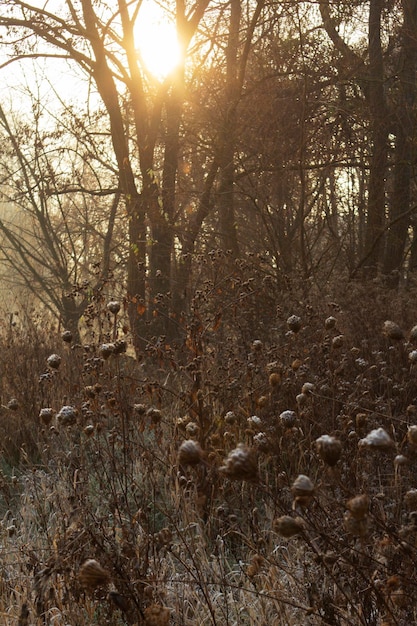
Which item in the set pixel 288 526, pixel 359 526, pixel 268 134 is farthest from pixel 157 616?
pixel 268 134

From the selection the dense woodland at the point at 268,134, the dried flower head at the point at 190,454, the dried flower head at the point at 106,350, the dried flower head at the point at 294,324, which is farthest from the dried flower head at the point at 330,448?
the dense woodland at the point at 268,134

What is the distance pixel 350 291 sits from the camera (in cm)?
703

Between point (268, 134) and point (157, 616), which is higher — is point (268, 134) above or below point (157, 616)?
above

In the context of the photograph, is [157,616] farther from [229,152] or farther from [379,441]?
[229,152]

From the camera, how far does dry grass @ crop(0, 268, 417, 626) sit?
2.21 metres

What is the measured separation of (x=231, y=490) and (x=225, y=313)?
3662mm

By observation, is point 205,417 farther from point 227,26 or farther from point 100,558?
point 227,26

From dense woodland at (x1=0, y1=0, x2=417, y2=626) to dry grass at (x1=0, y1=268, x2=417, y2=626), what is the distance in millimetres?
25

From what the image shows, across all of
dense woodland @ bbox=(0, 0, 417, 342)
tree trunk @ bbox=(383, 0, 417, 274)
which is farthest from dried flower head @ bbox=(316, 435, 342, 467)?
tree trunk @ bbox=(383, 0, 417, 274)

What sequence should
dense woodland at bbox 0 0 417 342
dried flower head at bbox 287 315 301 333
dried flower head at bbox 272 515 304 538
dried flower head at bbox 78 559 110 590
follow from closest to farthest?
1. dried flower head at bbox 272 515 304 538
2. dried flower head at bbox 78 559 110 590
3. dried flower head at bbox 287 315 301 333
4. dense woodland at bbox 0 0 417 342

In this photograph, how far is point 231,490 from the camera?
13.4ft

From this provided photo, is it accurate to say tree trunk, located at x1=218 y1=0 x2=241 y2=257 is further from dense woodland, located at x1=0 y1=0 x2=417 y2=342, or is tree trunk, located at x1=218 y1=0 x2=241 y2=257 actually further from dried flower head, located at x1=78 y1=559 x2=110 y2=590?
dried flower head, located at x1=78 y1=559 x2=110 y2=590

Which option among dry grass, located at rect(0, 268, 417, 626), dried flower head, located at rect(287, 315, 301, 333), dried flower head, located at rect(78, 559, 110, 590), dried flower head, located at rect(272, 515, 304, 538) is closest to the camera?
dried flower head, located at rect(272, 515, 304, 538)

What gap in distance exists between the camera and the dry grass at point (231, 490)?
2.21 m
